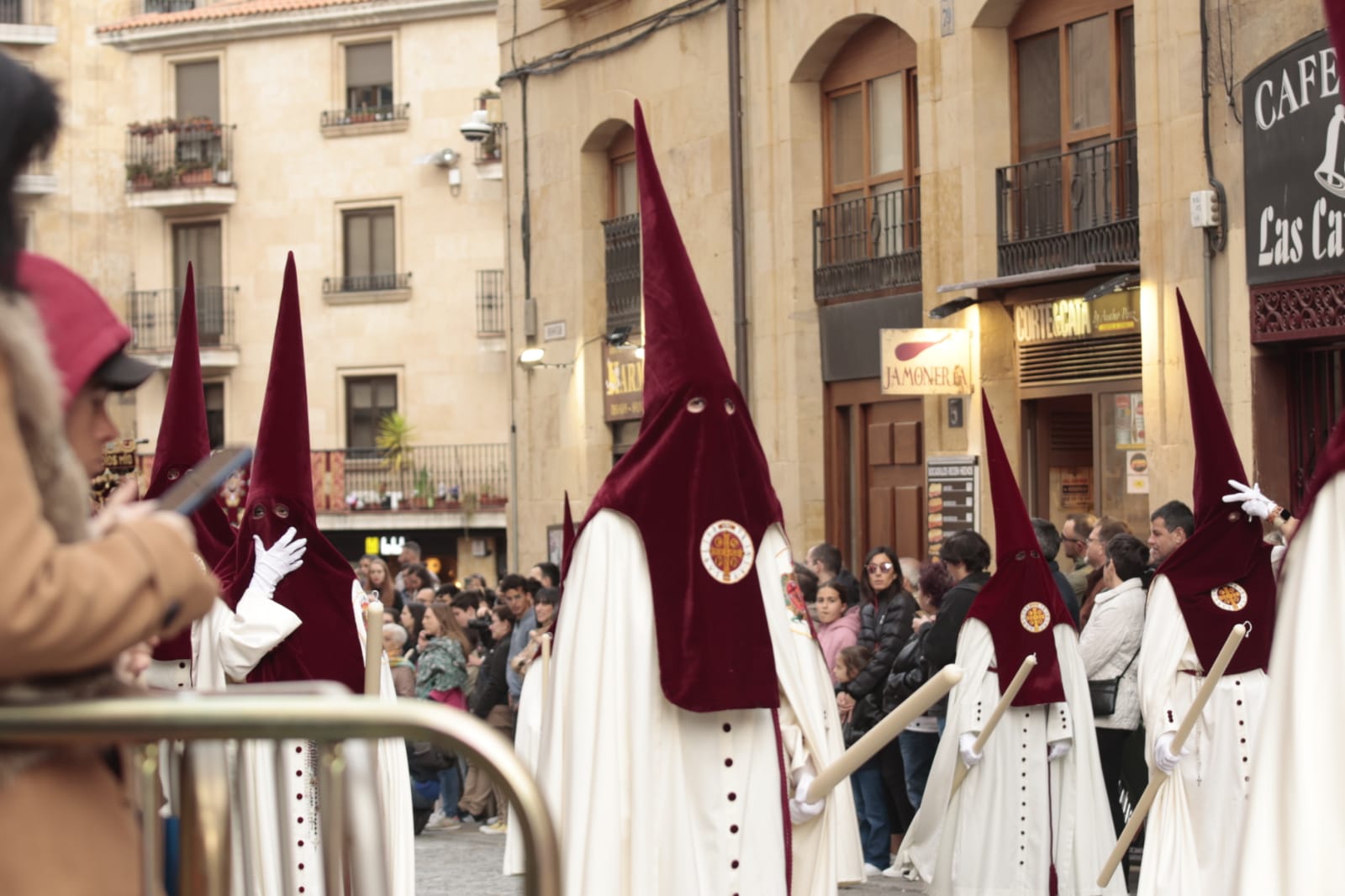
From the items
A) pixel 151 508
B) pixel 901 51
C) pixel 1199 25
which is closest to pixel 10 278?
pixel 151 508

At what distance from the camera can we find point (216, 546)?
32.0 ft

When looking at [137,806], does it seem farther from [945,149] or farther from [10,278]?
[945,149]

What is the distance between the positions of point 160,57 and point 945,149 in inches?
975

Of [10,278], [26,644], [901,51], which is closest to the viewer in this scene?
[26,644]

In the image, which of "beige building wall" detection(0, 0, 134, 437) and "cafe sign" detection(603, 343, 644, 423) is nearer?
"cafe sign" detection(603, 343, 644, 423)

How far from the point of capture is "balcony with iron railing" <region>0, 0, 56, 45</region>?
3962cm

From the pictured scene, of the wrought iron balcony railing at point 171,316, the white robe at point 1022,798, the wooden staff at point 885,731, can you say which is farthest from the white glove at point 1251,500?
the wrought iron balcony railing at point 171,316

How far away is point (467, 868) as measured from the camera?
13.2 metres

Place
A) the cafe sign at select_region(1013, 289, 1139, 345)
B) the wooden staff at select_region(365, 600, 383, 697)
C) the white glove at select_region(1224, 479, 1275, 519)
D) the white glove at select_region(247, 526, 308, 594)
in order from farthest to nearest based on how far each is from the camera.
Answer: the cafe sign at select_region(1013, 289, 1139, 345) < the white glove at select_region(1224, 479, 1275, 519) < the white glove at select_region(247, 526, 308, 594) < the wooden staff at select_region(365, 600, 383, 697)

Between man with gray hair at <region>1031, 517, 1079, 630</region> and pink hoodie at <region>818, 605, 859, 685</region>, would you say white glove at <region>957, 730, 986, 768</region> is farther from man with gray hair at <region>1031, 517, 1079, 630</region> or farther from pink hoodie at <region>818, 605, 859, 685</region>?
pink hoodie at <region>818, 605, 859, 685</region>

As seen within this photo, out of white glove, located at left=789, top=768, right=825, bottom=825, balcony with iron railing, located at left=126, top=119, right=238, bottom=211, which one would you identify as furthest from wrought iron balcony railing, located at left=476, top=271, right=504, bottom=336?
white glove, located at left=789, top=768, right=825, bottom=825

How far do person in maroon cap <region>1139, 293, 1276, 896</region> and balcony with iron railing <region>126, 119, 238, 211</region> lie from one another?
3066 centimetres

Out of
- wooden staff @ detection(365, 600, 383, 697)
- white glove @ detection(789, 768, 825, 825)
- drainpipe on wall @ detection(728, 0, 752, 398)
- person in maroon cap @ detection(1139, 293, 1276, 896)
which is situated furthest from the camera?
drainpipe on wall @ detection(728, 0, 752, 398)

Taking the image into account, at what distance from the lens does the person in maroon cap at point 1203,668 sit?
30.7 feet
